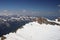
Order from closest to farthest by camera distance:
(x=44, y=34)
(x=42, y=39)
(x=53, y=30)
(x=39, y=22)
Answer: (x=42, y=39) < (x=44, y=34) < (x=53, y=30) < (x=39, y=22)

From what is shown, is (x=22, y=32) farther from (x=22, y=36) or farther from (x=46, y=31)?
(x=46, y=31)

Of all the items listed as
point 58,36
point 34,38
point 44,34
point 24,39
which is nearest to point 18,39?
point 24,39

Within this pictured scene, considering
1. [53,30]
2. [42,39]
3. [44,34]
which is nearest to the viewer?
[42,39]

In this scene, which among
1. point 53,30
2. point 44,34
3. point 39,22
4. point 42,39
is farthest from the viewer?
point 39,22

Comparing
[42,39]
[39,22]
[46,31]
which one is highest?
[39,22]

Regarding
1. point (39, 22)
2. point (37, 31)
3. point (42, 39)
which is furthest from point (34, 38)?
point (39, 22)

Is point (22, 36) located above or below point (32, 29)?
below

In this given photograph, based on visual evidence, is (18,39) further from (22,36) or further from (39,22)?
(39,22)

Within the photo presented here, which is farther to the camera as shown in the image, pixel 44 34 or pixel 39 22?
pixel 39 22

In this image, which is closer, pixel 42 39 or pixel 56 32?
pixel 42 39
